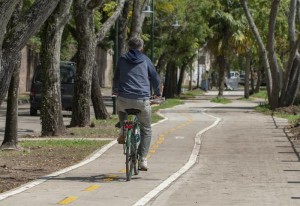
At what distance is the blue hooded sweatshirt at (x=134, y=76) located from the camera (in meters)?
12.5

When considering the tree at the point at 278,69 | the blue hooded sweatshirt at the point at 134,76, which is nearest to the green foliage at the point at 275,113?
the tree at the point at 278,69

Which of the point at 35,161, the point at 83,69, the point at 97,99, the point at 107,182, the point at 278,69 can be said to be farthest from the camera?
the point at 278,69

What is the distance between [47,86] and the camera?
20.2m

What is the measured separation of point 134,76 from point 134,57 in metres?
0.28

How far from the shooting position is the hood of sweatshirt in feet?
41.4

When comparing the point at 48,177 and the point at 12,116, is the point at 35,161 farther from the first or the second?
the point at 48,177

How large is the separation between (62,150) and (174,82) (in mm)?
43930

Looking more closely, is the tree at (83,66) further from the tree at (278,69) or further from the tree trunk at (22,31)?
the tree at (278,69)

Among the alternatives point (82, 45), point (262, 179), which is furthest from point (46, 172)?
point (82, 45)

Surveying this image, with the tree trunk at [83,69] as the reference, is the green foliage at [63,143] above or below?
below

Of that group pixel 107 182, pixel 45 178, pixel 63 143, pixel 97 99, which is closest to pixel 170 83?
pixel 97 99

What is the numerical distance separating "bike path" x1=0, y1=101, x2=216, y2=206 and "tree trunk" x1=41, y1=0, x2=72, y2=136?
2845 millimetres

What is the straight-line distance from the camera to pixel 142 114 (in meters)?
12.6

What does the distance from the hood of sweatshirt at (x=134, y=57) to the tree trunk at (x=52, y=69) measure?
6752 mm
